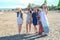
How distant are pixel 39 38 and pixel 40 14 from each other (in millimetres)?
1610

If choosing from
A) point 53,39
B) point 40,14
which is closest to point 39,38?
point 53,39

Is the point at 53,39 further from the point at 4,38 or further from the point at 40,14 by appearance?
the point at 4,38

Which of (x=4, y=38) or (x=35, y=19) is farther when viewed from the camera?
(x=35, y=19)

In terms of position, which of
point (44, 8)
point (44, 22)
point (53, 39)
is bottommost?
point (53, 39)

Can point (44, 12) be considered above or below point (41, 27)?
above

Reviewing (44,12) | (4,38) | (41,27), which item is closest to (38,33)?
(41,27)

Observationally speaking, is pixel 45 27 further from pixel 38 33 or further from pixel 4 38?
pixel 4 38

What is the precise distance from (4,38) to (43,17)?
2487mm

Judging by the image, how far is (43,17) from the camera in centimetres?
1228

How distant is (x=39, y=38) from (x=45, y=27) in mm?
1059

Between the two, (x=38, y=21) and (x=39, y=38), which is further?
(x=38, y=21)

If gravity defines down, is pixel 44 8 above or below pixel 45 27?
above

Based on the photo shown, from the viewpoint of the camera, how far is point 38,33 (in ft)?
41.0

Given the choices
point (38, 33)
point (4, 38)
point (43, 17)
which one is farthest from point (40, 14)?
point (4, 38)
